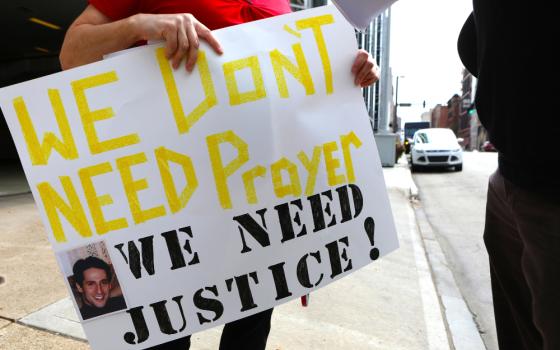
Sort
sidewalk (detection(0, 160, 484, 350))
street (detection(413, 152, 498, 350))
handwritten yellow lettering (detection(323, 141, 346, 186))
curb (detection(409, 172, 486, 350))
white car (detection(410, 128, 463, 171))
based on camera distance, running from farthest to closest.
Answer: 1. white car (detection(410, 128, 463, 171))
2. street (detection(413, 152, 498, 350))
3. curb (detection(409, 172, 486, 350))
4. sidewalk (detection(0, 160, 484, 350))
5. handwritten yellow lettering (detection(323, 141, 346, 186))

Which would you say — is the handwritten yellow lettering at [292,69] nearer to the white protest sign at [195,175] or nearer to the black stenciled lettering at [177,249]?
the white protest sign at [195,175]

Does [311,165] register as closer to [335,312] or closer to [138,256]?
[138,256]

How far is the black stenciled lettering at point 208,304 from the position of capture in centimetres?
113

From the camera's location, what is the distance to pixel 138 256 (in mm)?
1086

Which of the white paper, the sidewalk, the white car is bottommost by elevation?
the white car

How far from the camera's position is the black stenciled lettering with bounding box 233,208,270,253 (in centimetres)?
115

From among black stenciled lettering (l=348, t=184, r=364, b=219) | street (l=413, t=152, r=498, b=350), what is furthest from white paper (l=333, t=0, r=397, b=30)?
street (l=413, t=152, r=498, b=350)

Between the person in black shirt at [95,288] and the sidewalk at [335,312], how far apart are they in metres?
1.34

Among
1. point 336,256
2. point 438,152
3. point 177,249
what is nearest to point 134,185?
point 177,249

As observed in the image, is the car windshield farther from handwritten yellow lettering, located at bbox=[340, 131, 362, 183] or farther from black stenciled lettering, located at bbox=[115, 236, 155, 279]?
black stenciled lettering, located at bbox=[115, 236, 155, 279]

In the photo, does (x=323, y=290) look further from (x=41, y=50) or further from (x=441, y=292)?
(x=41, y=50)

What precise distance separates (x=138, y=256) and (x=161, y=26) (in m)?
0.61

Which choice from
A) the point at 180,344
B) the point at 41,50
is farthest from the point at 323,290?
the point at 41,50

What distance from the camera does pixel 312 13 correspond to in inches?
48.6
